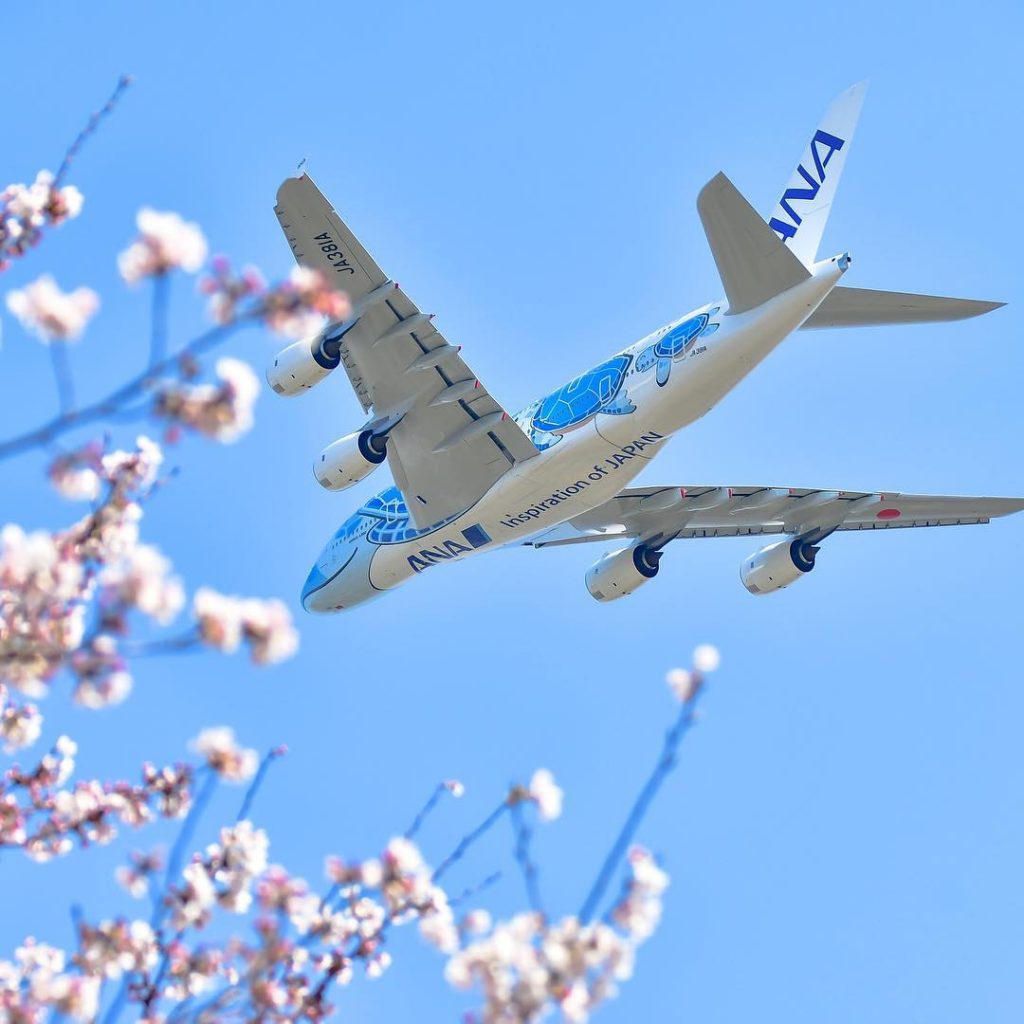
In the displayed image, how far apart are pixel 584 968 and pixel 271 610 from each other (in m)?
1.90

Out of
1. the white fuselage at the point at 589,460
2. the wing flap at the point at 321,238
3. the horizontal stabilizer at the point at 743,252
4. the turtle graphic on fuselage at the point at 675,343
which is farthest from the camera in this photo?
the turtle graphic on fuselage at the point at 675,343

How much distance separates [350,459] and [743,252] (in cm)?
683

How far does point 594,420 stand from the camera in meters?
21.5

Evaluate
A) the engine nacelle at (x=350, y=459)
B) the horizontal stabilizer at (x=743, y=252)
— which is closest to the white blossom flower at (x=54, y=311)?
the horizontal stabilizer at (x=743, y=252)

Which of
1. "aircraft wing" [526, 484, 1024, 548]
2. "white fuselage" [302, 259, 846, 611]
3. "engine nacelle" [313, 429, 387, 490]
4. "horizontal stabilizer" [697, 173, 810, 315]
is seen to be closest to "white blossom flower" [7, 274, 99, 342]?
"horizontal stabilizer" [697, 173, 810, 315]

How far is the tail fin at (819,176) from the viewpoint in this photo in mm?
22031

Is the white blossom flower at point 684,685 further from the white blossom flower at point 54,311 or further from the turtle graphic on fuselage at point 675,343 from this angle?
the turtle graphic on fuselage at point 675,343

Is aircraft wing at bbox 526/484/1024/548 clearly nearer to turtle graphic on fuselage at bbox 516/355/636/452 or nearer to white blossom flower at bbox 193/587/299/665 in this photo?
turtle graphic on fuselage at bbox 516/355/636/452

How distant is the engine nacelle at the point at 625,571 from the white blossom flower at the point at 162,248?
21345 millimetres

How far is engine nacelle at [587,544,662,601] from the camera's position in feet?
86.0

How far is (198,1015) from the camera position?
5.93 meters

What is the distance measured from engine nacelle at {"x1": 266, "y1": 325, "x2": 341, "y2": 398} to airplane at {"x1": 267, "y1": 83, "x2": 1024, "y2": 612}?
23 millimetres

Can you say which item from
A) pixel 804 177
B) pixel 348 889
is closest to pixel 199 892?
pixel 348 889

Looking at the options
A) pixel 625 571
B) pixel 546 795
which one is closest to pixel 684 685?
pixel 546 795
